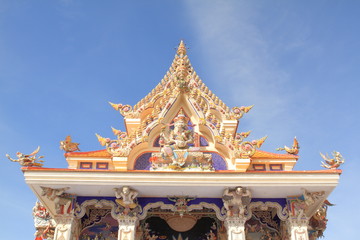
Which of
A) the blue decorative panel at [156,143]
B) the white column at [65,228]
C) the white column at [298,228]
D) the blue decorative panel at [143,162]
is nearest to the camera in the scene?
the white column at [65,228]

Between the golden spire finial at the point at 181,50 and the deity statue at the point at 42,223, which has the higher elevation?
the golden spire finial at the point at 181,50

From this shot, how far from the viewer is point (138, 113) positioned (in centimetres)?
1384

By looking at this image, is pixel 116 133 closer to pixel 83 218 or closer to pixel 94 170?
pixel 94 170

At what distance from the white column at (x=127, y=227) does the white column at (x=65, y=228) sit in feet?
4.41

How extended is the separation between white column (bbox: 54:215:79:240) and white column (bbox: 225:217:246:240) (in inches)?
170

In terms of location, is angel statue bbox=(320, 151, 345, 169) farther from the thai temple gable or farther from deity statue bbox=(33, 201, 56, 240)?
deity statue bbox=(33, 201, 56, 240)

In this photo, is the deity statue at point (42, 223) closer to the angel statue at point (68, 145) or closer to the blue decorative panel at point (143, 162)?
the angel statue at point (68, 145)

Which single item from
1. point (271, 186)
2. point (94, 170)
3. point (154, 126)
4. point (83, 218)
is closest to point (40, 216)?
point (83, 218)

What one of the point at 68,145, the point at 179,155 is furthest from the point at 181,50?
the point at 68,145

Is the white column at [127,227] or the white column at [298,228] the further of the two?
the white column at [298,228]

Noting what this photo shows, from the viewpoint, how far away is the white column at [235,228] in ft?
38.9

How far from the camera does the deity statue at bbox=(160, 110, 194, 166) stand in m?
12.6

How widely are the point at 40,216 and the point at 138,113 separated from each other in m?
5.34

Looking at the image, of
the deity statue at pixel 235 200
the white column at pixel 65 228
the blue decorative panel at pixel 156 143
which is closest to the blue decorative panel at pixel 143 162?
the blue decorative panel at pixel 156 143
